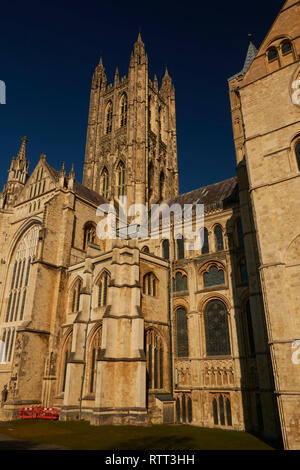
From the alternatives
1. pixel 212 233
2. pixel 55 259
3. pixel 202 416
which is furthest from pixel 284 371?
pixel 55 259

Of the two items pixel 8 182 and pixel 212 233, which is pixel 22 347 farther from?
pixel 8 182

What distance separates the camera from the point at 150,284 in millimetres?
24891

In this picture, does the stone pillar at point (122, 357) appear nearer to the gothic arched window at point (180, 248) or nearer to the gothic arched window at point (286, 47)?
the gothic arched window at point (180, 248)

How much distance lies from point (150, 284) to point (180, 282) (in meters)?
2.69

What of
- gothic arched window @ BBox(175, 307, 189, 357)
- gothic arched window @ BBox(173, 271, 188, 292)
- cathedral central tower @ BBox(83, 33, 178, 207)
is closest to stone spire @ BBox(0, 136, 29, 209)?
cathedral central tower @ BBox(83, 33, 178, 207)

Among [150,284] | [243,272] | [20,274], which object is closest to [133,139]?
[20,274]

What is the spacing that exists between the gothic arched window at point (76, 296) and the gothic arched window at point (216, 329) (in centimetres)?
1013

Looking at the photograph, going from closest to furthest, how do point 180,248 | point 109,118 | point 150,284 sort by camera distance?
point 150,284
point 180,248
point 109,118

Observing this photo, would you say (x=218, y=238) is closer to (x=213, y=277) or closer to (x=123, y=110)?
(x=213, y=277)

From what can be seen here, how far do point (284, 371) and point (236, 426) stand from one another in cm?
966

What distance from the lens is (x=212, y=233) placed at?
26.4 metres

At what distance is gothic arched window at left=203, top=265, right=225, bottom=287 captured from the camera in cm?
2422

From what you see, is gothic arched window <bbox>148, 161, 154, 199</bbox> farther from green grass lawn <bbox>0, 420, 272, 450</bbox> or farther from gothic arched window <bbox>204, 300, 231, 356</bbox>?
green grass lawn <bbox>0, 420, 272, 450</bbox>

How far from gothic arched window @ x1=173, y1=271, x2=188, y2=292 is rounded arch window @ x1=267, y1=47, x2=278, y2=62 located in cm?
1555
